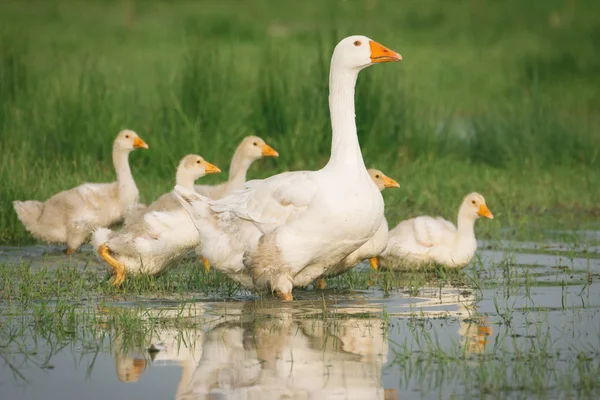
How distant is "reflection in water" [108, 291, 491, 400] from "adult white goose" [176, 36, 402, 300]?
1.33ft

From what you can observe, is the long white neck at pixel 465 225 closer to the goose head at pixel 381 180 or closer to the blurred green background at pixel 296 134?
the goose head at pixel 381 180

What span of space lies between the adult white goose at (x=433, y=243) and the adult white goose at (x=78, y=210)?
267 centimetres

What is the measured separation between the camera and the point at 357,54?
9.41m

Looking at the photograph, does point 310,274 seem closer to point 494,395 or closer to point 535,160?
point 494,395

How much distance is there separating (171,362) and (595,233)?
6532mm

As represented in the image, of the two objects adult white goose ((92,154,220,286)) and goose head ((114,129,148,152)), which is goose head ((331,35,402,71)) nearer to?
adult white goose ((92,154,220,286))

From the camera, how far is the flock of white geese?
29.1ft

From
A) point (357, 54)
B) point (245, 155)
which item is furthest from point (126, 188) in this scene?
point (357, 54)

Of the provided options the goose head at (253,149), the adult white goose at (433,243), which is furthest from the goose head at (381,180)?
the goose head at (253,149)

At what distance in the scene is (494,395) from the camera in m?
6.12

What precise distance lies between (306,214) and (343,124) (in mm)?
866

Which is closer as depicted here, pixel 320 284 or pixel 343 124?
pixel 343 124

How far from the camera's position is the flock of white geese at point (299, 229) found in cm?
888

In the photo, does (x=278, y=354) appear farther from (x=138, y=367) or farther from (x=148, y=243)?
(x=148, y=243)
